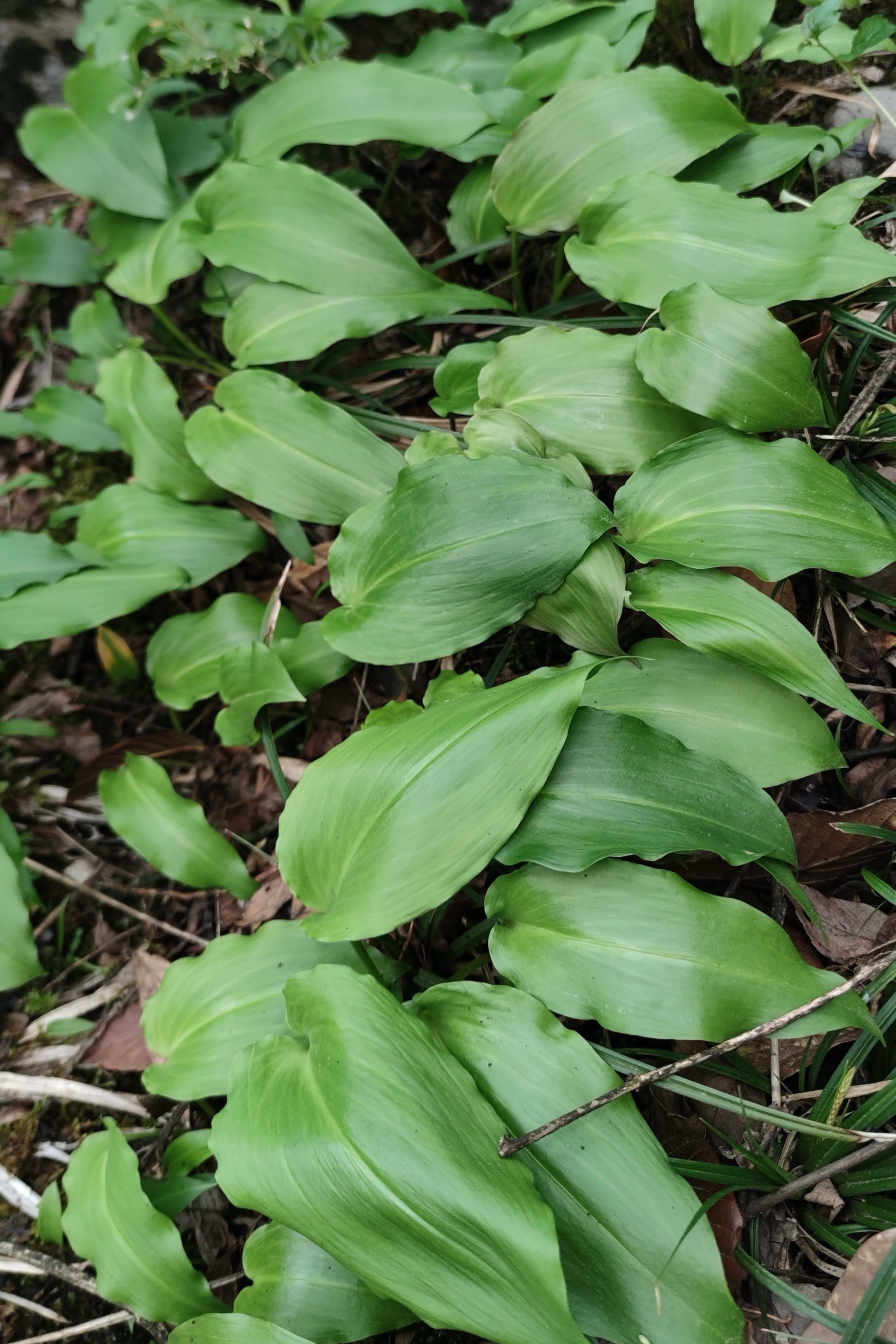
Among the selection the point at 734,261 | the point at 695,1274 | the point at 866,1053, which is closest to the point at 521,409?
the point at 734,261

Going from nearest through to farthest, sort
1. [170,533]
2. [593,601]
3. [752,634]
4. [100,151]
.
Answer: [752,634]
[593,601]
[170,533]
[100,151]

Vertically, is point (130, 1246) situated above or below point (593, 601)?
below

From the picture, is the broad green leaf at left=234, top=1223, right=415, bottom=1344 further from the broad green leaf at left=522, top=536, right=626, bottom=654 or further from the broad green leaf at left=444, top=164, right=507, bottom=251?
the broad green leaf at left=444, top=164, right=507, bottom=251

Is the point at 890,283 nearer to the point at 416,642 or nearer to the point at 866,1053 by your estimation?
the point at 416,642

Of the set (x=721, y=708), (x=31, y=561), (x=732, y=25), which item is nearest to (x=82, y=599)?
(x=31, y=561)

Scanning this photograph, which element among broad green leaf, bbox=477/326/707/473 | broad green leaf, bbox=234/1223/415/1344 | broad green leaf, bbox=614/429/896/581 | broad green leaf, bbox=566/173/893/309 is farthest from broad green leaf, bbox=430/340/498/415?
broad green leaf, bbox=234/1223/415/1344

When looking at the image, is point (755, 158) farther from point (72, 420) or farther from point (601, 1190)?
point (601, 1190)

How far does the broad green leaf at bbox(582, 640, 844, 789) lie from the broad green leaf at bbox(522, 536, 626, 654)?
2.3 inches

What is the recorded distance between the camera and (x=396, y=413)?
81.7 inches

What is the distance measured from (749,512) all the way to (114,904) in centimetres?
170

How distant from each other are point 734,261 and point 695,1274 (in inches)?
66.9

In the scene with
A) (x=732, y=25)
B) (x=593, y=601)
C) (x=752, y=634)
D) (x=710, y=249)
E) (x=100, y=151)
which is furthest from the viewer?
(x=100, y=151)

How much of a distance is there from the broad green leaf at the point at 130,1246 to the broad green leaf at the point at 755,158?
230 centimetres

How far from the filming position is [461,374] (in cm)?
180
